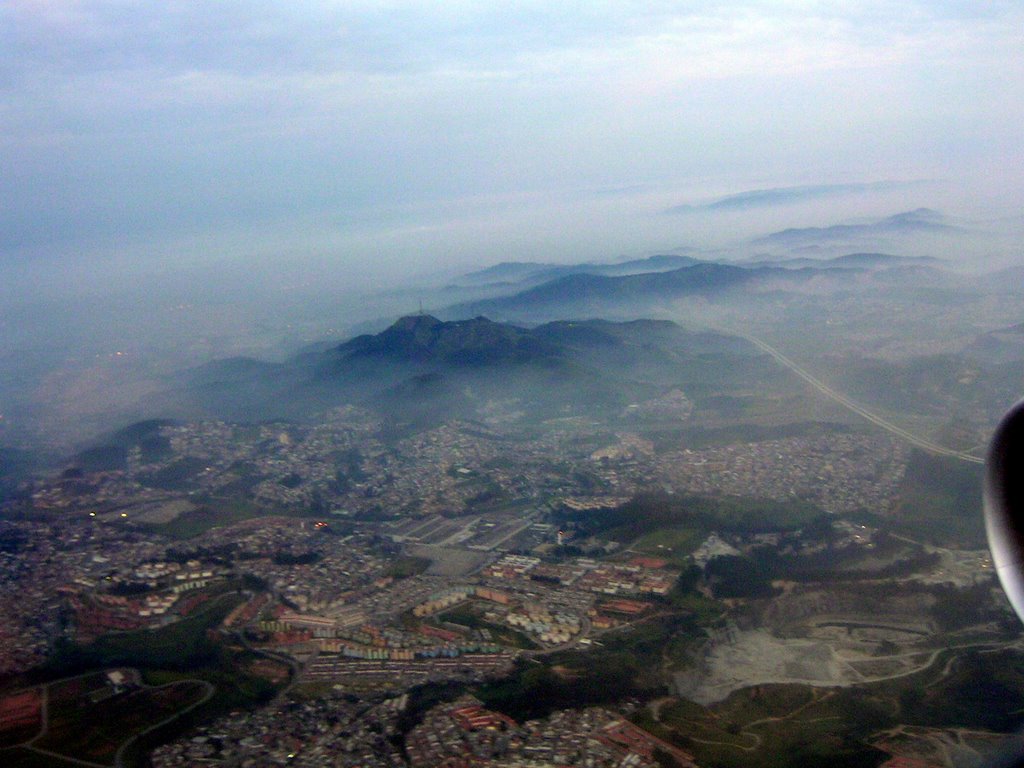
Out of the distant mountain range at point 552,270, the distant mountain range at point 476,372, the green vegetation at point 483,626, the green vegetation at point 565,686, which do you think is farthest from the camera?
the distant mountain range at point 552,270

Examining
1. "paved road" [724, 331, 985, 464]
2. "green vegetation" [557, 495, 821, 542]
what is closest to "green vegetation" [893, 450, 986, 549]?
"paved road" [724, 331, 985, 464]

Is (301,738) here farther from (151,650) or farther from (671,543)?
(671,543)

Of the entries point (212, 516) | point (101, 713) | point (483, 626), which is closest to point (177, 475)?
point (212, 516)

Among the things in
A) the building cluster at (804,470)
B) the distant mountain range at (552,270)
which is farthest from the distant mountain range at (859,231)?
the building cluster at (804,470)

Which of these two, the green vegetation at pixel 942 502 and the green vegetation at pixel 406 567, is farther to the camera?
the green vegetation at pixel 406 567

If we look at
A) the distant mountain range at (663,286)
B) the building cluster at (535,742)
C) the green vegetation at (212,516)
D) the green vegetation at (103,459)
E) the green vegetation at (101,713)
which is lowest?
the building cluster at (535,742)

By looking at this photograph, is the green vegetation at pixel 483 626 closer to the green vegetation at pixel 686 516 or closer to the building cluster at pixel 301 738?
the building cluster at pixel 301 738

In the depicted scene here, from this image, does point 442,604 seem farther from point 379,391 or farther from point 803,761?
point 379,391
